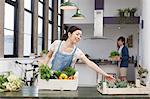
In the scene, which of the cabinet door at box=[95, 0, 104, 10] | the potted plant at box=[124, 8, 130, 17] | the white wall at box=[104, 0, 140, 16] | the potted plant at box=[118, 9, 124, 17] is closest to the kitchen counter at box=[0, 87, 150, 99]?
the potted plant at box=[124, 8, 130, 17]

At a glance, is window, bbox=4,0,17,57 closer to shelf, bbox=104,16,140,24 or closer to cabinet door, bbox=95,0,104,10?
cabinet door, bbox=95,0,104,10

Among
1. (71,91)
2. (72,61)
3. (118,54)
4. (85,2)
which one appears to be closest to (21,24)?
(118,54)

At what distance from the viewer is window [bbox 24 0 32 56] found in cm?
947

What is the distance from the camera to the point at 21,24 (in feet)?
28.2

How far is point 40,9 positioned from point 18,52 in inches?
129

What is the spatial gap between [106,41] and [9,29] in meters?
4.79

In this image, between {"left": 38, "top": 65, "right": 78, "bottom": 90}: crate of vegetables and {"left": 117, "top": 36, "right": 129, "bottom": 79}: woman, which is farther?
{"left": 117, "top": 36, "right": 129, "bottom": 79}: woman

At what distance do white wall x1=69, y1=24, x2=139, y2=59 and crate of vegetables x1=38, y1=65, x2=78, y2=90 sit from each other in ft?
30.8

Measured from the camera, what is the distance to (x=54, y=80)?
8.01ft

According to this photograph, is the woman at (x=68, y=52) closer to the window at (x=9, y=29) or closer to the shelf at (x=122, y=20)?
the window at (x=9, y=29)

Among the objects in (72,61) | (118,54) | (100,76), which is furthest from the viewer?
(118,54)

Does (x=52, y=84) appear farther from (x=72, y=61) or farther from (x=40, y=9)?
(x=40, y=9)

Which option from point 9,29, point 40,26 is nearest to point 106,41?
point 40,26

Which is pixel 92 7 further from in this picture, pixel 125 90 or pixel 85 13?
pixel 125 90
